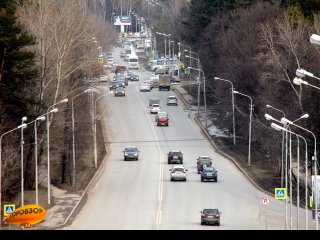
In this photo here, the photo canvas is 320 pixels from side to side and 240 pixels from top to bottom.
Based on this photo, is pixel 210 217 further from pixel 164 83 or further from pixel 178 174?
pixel 164 83

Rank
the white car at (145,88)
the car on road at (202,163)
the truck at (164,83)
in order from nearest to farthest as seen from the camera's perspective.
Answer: the car on road at (202,163)
the white car at (145,88)
the truck at (164,83)

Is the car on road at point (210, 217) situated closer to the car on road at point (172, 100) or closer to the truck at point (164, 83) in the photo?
the car on road at point (172, 100)

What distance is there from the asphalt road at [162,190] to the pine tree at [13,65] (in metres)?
7.19

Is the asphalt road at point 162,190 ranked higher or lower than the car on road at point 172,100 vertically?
lower

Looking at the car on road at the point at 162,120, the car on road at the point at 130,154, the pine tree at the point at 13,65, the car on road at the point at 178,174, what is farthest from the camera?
the car on road at the point at 162,120

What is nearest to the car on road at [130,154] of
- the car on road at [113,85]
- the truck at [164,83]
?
the car on road at [113,85]

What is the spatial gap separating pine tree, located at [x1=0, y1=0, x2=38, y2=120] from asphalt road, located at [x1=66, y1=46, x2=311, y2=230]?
7.19m

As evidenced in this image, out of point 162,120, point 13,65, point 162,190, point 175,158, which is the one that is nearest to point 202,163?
point 175,158

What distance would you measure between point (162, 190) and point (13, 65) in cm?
1211

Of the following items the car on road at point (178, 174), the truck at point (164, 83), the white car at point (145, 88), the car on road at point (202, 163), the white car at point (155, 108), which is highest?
the truck at point (164, 83)

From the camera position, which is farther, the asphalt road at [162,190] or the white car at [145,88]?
the white car at [145,88]

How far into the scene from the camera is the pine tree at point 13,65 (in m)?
55.3

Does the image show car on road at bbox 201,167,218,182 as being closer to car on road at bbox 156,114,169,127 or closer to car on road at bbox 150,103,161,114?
car on road at bbox 156,114,169,127
